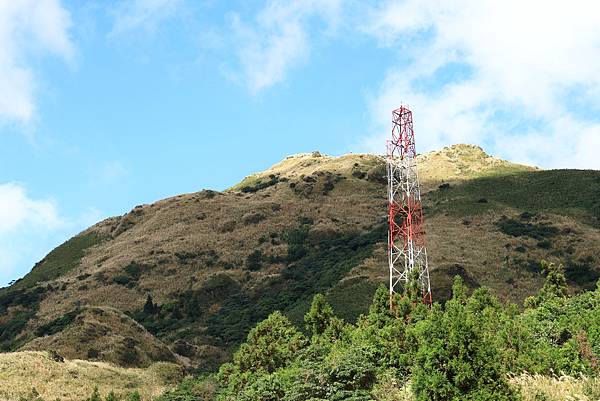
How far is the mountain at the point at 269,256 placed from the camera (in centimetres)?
7962

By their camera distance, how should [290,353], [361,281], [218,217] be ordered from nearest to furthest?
[290,353] → [361,281] → [218,217]

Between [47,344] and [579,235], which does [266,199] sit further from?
[47,344]

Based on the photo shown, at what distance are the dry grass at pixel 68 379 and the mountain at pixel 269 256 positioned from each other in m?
7.65

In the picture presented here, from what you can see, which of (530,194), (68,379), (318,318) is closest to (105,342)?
(68,379)

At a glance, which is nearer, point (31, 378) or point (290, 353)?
point (290, 353)

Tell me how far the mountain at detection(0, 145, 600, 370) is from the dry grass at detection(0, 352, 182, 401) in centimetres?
765

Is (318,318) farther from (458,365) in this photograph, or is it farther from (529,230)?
(529,230)

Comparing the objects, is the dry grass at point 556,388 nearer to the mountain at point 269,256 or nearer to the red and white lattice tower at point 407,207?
the red and white lattice tower at point 407,207

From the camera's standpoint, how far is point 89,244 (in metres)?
143

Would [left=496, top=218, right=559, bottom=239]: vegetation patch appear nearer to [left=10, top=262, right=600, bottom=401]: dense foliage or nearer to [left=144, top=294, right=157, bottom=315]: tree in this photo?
[left=144, top=294, right=157, bottom=315]: tree

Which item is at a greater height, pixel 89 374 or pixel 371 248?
pixel 371 248

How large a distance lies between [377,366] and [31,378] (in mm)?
31863

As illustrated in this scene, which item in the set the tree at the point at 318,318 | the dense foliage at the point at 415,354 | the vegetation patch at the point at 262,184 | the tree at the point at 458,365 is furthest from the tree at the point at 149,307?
the tree at the point at 458,365

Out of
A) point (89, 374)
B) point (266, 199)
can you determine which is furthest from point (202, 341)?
point (266, 199)
